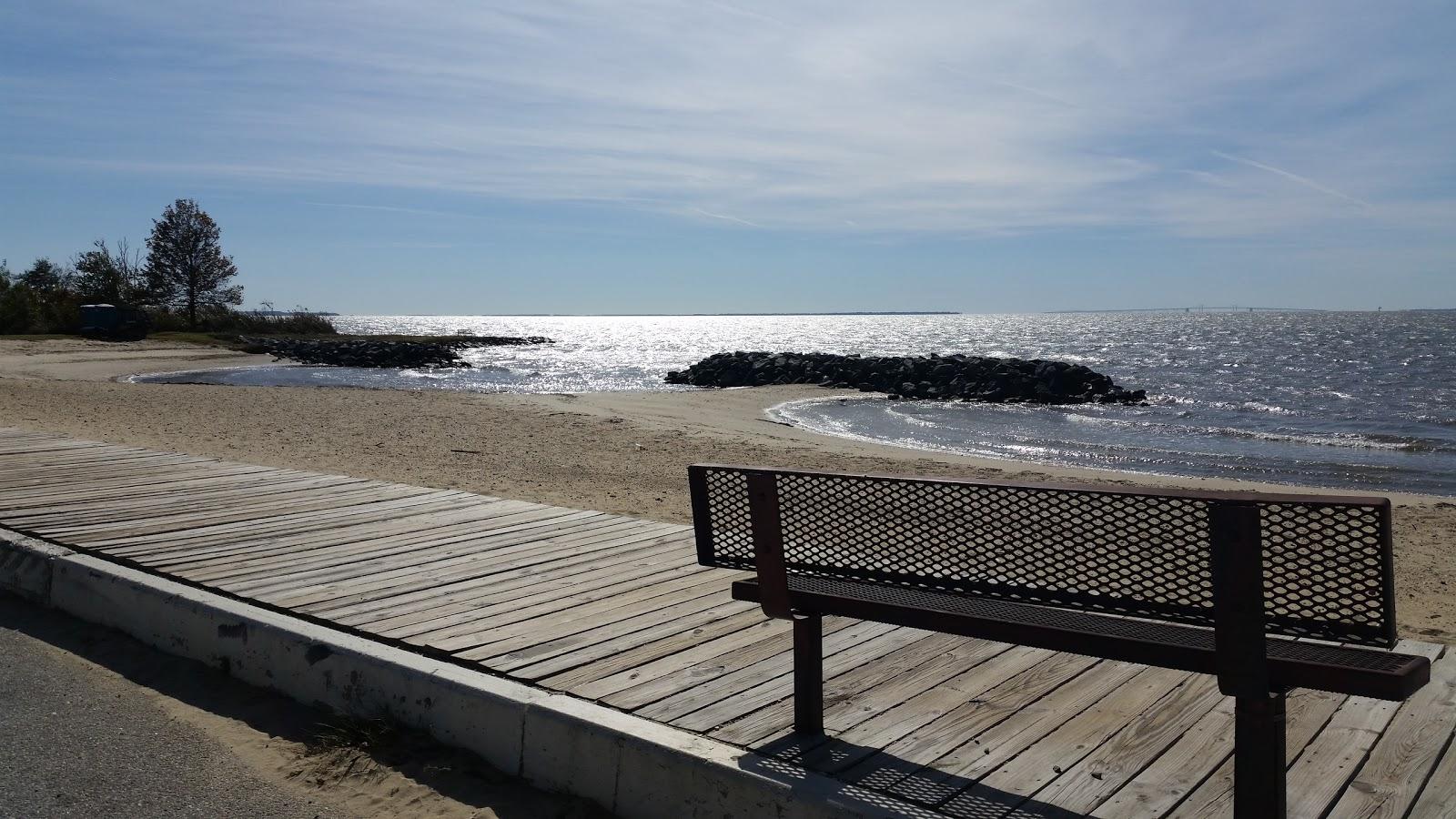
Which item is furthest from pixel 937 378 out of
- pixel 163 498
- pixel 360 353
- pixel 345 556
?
pixel 345 556

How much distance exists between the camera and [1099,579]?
2.79m

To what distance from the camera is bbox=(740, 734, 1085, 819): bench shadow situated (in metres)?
2.66

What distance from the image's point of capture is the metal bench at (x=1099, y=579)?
226 centimetres

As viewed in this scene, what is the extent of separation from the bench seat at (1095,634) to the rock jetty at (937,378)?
28.8 meters

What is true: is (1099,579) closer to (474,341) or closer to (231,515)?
(231,515)

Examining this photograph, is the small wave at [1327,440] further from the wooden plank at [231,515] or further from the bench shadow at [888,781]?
the bench shadow at [888,781]

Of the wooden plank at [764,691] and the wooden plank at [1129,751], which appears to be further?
the wooden plank at [764,691]

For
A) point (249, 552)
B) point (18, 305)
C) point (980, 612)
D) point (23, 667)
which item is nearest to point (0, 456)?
point (249, 552)

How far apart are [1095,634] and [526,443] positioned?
12.7m

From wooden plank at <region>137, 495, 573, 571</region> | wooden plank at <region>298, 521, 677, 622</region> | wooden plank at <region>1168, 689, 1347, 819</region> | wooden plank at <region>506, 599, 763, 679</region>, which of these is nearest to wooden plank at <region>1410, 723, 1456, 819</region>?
wooden plank at <region>1168, 689, 1347, 819</region>

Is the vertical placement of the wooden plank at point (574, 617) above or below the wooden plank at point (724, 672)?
above

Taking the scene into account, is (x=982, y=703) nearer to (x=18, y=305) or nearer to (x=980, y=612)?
(x=980, y=612)

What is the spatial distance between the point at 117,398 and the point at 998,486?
21559mm

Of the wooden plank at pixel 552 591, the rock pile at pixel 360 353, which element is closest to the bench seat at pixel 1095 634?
the wooden plank at pixel 552 591
